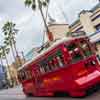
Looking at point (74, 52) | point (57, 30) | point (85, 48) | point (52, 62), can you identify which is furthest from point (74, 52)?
point (57, 30)

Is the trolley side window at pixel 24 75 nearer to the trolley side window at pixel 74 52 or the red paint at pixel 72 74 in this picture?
the red paint at pixel 72 74

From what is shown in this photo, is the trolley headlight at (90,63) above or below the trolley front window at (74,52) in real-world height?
below

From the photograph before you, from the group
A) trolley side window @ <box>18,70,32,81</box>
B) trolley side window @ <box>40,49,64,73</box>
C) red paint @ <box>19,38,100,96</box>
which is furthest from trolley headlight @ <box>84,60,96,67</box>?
trolley side window @ <box>18,70,32,81</box>

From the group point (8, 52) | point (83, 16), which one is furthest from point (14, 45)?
point (83, 16)

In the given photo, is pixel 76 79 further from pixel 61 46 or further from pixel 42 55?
pixel 42 55

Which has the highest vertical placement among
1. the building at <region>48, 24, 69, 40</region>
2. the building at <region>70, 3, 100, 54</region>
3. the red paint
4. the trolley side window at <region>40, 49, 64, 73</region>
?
the building at <region>48, 24, 69, 40</region>

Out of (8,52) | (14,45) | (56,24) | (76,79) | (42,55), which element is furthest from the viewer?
(8,52)

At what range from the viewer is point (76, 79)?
1347 centimetres

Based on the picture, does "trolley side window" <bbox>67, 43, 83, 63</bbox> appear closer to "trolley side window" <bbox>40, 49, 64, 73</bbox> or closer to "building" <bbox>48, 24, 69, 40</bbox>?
"trolley side window" <bbox>40, 49, 64, 73</bbox>

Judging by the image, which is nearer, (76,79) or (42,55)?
(76,79)

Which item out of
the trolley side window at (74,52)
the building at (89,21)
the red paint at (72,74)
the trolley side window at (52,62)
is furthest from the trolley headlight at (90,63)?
the building at (89,21)

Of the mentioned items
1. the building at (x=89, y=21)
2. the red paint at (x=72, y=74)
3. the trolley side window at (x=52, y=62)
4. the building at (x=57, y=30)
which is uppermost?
the building at (x=57, y=30)

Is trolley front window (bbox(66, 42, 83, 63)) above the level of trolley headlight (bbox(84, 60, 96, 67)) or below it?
above

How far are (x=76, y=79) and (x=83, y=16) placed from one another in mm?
29207
